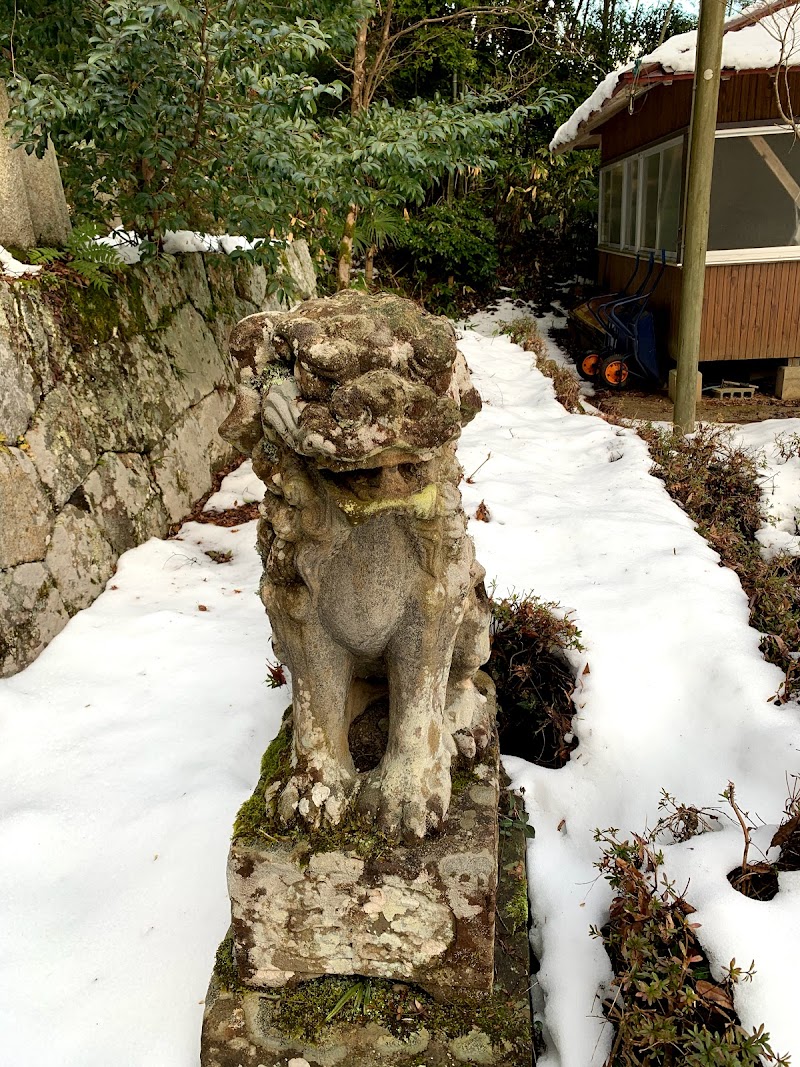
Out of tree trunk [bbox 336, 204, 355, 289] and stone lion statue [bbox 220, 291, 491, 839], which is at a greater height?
tree trunk [bbox 336, 204, 355, 289]

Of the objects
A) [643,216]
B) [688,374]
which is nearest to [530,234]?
[643,216]

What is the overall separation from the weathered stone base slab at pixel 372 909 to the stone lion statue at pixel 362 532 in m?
0.08

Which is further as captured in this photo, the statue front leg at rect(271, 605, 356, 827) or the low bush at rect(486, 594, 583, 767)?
the low bush at rect(486, 594, 583, 767)

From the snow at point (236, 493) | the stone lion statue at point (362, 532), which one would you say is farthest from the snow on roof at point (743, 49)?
the stone lion statue at point (362, 532)

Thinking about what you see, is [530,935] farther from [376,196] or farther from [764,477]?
[376,196]

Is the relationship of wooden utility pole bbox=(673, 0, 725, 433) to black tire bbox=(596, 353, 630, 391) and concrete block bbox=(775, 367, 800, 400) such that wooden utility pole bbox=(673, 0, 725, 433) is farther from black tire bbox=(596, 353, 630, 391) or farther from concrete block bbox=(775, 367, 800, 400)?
concrete block bbox=(775, 367, 800, 400)

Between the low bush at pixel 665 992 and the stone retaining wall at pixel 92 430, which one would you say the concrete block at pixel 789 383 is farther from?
the low bush at pixel 665 992

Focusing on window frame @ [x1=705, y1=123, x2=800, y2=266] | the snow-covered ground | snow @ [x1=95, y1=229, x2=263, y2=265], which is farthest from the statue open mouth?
window frame @ [x1=705, y1=123, x2=800, y2=266]

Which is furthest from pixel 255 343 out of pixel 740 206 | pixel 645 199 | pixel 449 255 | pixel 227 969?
pixel 449 255

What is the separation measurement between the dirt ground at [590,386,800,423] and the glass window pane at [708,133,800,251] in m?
1.55

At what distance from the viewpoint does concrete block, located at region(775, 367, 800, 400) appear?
25.4ft

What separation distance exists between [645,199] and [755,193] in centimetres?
195

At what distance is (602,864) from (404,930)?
2.04ft

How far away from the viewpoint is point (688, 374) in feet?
18.8
